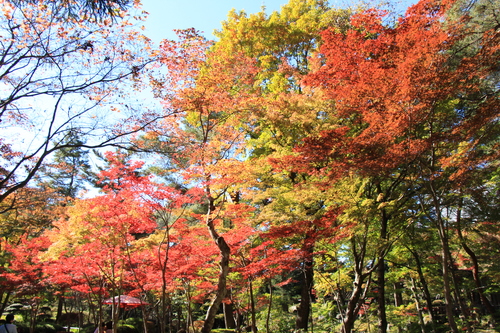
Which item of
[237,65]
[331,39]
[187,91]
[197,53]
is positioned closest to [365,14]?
[331,39]

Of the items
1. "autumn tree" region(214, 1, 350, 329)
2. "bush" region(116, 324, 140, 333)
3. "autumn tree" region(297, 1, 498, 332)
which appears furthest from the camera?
"bush" region(116, 324, 140, 333)

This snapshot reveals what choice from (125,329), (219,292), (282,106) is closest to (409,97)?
(282,106)

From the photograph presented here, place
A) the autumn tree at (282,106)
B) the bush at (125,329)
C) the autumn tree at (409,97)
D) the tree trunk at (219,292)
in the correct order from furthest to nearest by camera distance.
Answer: the bush at (125,329)
the autumn tree at (282,106)
the tree trunk at (219,292)
the autumn tree at (409,97)

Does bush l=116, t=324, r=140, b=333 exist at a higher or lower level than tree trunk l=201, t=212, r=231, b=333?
lower

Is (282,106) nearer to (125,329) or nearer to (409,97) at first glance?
(409,97)

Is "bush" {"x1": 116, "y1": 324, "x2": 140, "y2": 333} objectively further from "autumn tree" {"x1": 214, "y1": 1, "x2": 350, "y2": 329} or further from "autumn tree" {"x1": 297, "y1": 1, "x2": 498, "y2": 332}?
"autumn tree" {"x1": 297, "y1": 1, "x2": 498, "y2": 332}

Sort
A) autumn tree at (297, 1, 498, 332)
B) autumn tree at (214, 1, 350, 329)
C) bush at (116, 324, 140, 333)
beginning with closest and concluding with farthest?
1. autumn tree at (297, 1, 498, 332)
2. autumn tree at (214, 1, 350, 329)
3. bush at (116, 324, 140, 333)

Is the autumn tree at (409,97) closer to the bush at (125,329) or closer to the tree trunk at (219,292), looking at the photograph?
the tree trunk at (219,292)

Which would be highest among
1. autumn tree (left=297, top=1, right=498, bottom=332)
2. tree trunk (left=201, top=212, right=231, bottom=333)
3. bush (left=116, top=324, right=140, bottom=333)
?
autumn tree (left=297, top=1, right=498, bottom=332)

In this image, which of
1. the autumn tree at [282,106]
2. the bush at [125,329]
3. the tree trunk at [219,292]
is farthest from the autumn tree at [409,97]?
the bush at [125,329]

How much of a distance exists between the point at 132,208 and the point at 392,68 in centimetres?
666

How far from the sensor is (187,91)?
7590mm

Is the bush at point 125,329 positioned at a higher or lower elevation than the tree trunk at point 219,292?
lower

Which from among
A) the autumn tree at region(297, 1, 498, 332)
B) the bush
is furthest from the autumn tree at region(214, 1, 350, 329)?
the bush
